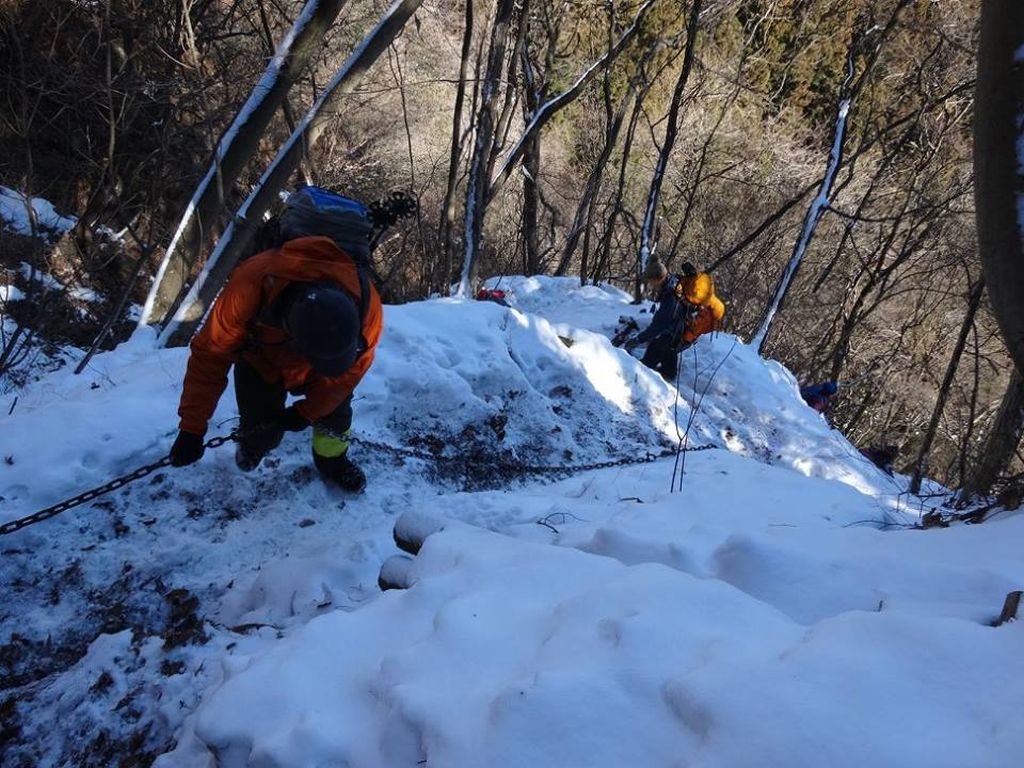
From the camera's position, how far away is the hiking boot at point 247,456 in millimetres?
3617

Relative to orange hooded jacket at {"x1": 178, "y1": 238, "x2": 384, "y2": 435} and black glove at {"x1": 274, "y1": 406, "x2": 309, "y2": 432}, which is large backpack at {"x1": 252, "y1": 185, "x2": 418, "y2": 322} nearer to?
orange hooded jacket at {"x1": 178, "y1": 238, "x2": 384, "y2": 435}

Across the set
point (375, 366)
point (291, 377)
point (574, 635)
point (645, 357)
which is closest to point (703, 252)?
point (645, 357)

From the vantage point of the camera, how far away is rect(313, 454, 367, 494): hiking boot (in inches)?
148

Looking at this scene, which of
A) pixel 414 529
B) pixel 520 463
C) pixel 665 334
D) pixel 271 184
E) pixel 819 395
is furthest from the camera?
pixel 819 395

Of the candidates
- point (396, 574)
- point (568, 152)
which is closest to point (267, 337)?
point (396, 574)

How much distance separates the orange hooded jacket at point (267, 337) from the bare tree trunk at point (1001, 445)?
14.6 feet

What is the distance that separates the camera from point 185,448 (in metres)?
3.10

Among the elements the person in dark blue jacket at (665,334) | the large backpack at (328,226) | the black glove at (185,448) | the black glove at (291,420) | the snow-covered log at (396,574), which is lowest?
the snow-covered log at (396,574)

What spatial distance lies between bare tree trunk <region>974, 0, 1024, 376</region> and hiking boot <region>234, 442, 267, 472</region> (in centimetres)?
368

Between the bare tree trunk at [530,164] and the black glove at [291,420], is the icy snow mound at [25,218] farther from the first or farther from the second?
the black glove at [291,420]

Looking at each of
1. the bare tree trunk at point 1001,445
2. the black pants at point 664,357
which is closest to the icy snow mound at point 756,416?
the black pants at point 664,357

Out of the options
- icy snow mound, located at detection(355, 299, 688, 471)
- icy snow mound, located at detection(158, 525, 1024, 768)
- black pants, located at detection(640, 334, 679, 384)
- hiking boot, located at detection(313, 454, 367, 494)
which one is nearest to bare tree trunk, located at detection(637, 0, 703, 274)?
black pants, located at detection(640, 334, 679, 384)

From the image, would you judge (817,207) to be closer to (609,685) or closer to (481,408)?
(481,408)

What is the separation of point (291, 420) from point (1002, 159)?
3458 millimetres
